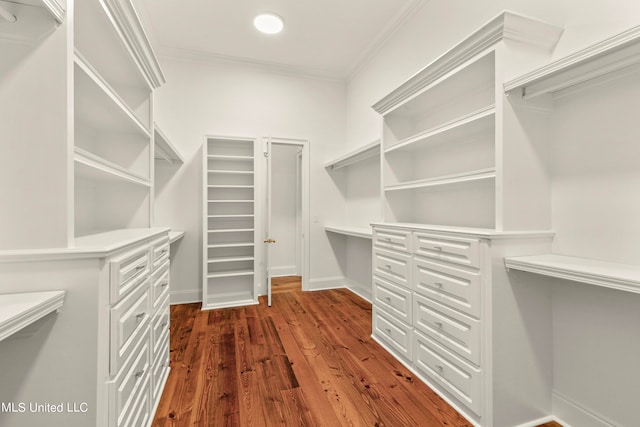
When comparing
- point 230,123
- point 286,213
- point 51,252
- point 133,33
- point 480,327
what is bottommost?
point 480,327

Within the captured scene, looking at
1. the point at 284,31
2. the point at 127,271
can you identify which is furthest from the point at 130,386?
the point at 284,31

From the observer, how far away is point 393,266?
8.06 feet

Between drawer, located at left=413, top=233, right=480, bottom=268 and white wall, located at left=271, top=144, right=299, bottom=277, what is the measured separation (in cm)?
341

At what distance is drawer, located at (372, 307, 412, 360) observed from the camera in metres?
2.26

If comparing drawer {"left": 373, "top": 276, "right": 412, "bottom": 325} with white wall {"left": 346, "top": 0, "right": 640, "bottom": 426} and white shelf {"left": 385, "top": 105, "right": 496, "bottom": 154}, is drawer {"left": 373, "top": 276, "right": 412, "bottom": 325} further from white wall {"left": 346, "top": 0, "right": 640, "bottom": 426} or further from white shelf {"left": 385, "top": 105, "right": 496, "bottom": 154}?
white shelf {"left": 385, "top": 105, "right": 496, "bottom": 154}

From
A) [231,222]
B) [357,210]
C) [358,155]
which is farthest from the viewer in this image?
[357,210]

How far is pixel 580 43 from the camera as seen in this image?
1612 mm

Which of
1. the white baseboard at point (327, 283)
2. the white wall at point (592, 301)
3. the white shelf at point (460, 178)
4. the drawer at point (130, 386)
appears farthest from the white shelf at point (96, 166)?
the white baseboard at point (327, 283)

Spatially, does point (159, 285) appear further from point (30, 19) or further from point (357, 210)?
point (357, 210)

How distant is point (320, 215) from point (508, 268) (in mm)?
3068

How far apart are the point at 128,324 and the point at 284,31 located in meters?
3.51

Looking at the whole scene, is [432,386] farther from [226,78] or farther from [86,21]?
[226,78]

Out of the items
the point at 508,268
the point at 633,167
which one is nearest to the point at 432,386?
the point at 508,268

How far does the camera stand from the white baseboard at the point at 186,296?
385 cm
